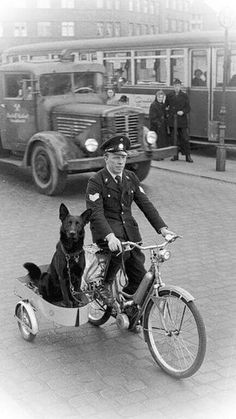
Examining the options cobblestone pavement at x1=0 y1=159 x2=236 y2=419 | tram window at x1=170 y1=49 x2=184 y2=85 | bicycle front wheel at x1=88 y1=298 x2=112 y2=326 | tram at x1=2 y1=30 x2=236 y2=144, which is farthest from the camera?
tram window at x1=170 y1=49 x2=184 y2=85

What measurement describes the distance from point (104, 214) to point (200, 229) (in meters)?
3.62

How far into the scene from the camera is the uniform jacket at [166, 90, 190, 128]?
13938mm

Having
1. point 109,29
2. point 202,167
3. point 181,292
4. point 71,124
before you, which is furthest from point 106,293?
point 109,29

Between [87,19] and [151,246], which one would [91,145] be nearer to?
[151,246]

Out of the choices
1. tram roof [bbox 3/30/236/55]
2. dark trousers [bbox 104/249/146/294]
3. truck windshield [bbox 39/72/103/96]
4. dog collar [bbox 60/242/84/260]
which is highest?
tram roof [bbox 3/30/236/55]

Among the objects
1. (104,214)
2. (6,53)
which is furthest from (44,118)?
(6,53)

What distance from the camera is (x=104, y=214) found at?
4773 mm

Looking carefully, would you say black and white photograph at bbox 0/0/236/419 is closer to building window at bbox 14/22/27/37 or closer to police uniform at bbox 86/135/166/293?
police uniform at bbox 86/135/166/293

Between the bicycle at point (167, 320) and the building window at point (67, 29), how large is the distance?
43.3 metres

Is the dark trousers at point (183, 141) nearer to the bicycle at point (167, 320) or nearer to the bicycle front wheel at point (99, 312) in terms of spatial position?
the bicycle front wheel at point (99, 312)

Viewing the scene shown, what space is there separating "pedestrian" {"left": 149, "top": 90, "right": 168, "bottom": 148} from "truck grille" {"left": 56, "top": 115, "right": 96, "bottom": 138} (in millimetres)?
3638

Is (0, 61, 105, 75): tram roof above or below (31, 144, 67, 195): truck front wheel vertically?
above

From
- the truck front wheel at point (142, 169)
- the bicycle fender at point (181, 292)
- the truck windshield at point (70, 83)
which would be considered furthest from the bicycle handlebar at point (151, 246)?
the truck windshield at point (70, 83)

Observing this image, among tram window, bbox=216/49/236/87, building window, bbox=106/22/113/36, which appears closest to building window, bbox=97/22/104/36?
building window, bbox=106/22/113/36
